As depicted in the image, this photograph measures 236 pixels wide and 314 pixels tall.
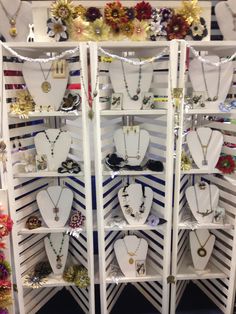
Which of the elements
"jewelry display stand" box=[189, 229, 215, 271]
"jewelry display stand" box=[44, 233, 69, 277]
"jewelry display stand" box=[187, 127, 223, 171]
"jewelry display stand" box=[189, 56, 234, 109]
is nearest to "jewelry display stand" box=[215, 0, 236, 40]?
"jewelry display stand" box=[189, 56, 234, 109]

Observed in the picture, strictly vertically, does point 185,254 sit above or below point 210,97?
below

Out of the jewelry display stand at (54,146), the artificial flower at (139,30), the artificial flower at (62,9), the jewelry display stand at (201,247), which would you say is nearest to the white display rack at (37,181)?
the jewelry display stand at (54,146)

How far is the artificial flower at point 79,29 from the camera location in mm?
2117

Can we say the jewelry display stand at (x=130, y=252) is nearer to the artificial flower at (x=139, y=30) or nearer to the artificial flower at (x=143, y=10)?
the artificial flower at (x=139, y=30)

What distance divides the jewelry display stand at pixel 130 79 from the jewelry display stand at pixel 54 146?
20.7 inches

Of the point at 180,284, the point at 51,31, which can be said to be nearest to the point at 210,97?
the point at 51,31

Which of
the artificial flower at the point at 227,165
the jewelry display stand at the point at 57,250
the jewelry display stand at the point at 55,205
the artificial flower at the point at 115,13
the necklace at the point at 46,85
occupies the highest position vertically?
the artificial flower at the point at 115,13

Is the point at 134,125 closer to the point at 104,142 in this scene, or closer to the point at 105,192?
the point at 104,142

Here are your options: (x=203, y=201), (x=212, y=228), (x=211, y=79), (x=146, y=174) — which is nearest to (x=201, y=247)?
(x=212, y=228)

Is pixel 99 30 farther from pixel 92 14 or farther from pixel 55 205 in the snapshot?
pixel 55 205

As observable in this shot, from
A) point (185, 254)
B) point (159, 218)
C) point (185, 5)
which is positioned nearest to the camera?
point (185, 5)

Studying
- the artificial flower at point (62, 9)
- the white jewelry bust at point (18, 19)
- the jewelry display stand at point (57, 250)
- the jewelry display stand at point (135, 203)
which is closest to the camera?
the artificial flower at point (62, 9)

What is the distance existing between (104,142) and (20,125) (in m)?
0.68

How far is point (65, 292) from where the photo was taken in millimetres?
2977
